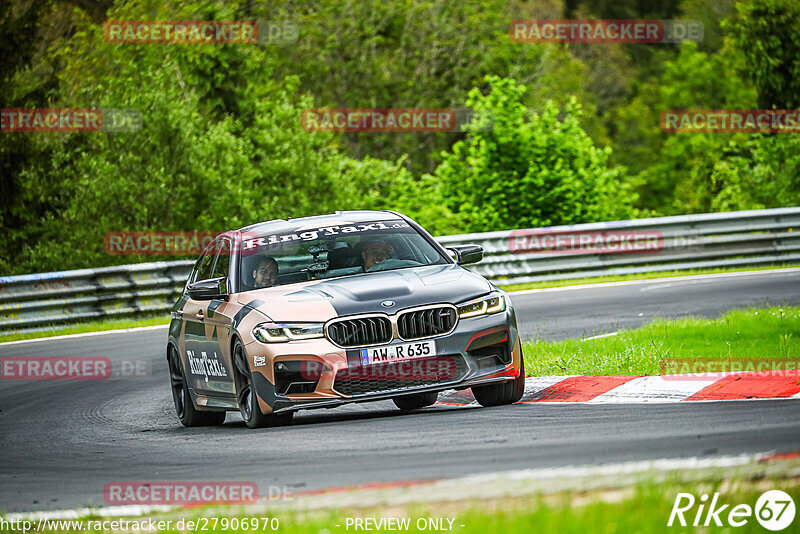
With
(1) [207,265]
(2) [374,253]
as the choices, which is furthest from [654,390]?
(1) [207,265]

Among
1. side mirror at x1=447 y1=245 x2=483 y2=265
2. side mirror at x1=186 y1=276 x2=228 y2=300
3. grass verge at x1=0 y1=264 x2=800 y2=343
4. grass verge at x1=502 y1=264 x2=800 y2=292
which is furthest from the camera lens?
grass verge at x1=502 y1=264 x2=800 y2=292

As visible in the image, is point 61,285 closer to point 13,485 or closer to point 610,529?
point 13,485

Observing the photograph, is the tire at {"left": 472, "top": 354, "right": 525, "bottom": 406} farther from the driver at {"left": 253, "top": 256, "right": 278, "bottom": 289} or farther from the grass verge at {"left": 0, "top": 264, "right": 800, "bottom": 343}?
the grass verge at {"left": 0, "top": 264, "right": 800, "bottom": 343}

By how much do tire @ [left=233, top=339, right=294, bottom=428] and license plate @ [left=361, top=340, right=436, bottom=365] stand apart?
789 millimetres

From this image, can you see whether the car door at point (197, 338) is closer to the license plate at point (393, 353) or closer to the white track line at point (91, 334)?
the license plate at point (393, 353)

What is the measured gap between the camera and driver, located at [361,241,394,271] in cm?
1009

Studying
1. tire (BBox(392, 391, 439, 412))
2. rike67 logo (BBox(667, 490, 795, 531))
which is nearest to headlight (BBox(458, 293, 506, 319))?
tire (BBox(392, 391, 439, 412))

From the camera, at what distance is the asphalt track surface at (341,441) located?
6.69 m

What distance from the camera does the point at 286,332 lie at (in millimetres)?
9016

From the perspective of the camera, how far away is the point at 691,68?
213 ft

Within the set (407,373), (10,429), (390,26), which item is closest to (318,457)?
(407,373)

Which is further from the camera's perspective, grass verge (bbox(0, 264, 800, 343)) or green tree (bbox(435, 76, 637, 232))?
green tree (bbox(435, 76, 637, 232))

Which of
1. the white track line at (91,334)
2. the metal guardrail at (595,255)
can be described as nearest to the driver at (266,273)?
the white track line at (91,334)

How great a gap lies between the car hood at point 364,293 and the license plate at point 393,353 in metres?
0.26
